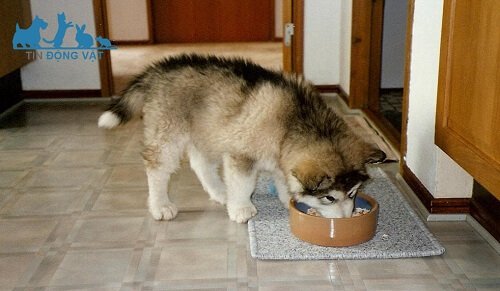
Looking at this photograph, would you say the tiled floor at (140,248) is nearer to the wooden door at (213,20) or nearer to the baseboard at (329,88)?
the baseboard at (329,88)

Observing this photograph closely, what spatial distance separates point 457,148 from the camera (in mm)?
2203

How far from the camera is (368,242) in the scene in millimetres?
2396

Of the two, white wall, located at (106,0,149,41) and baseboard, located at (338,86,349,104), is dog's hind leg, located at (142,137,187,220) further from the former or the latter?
white wall, located at (106,0,149,41)

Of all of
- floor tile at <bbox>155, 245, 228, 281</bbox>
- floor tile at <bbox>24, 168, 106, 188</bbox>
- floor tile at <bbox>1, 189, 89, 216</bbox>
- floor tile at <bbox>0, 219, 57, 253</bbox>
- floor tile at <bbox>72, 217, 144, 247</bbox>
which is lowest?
floor tile at <bbox>155, 245, 228, 281</bbox>

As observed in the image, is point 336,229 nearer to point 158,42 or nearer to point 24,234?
point 24,234

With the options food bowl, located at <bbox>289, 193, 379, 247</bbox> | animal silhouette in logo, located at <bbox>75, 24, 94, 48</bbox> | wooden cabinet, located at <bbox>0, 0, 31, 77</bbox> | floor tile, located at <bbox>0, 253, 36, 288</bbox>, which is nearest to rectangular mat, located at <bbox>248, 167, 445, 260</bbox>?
food bowl, located at <bbox>289, 193, 379, 247</bbox>

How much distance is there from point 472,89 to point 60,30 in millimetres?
4046

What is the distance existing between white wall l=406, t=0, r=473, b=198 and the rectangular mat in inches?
7.6

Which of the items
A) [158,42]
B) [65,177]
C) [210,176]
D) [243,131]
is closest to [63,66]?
[65,177]

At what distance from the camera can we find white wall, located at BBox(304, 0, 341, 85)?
5.02 metres

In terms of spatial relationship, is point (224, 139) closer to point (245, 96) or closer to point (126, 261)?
point (245, 96)

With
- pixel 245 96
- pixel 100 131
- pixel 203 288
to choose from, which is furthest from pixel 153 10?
pixel 203 288

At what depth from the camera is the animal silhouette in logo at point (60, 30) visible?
509cm

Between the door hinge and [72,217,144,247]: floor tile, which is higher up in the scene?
the door hinge
